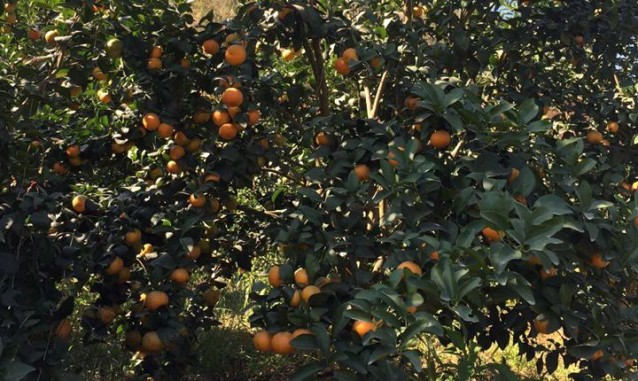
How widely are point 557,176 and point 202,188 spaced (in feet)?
3.54

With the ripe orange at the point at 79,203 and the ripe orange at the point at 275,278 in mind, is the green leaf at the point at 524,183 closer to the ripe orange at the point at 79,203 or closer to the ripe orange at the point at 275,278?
the ripe orange at the point at 275,278

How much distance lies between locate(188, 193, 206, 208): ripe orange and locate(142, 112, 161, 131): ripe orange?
29 centimetres

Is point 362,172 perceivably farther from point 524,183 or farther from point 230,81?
point 230,81

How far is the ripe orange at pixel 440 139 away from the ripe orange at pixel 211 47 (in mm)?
847

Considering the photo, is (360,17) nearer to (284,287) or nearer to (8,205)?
(284,287)

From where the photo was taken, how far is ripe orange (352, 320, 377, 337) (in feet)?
4.50

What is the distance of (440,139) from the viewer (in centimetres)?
177

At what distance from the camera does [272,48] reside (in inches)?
91.0

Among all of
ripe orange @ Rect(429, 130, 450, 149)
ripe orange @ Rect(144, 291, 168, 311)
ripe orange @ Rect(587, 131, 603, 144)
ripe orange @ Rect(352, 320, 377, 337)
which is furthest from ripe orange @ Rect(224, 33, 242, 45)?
ripe orange @ Rect(587, 131, 603, 144)

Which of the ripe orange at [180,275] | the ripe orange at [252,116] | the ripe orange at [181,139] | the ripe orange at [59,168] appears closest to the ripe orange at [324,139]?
the ripe orange at [252,116]

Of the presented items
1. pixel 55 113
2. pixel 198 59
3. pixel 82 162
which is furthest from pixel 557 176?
pixel 55 113

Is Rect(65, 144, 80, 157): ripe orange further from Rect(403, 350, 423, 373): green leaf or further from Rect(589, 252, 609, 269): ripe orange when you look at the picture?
Rect(589, 252, 609, 269): ripe orange

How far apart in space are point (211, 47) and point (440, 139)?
0.88 metres

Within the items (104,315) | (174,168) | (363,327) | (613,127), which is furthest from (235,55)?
(613,127)
